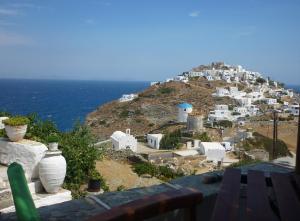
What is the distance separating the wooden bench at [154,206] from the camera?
3.76 ft

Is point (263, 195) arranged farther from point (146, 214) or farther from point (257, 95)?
point (257, 95)

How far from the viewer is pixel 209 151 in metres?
25.8

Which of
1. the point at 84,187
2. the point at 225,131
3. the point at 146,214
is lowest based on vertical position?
the point at 225,131

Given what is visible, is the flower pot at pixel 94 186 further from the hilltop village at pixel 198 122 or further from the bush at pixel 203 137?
the bush at pixel 203 137

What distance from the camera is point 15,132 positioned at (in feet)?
19.4

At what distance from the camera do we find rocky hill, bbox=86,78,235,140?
52.2 m

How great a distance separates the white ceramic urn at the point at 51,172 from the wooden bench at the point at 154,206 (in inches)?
172

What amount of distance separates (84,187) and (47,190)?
1081 mm

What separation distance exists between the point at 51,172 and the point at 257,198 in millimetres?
3919

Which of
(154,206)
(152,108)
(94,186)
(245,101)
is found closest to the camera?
(154,206)

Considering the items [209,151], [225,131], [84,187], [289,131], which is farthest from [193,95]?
[84,187]

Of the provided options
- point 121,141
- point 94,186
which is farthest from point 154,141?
point 94,186

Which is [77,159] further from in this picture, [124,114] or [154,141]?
[124,114]

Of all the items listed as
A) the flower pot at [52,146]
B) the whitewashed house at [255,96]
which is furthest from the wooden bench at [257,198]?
the whitewashed house at [255,96]
